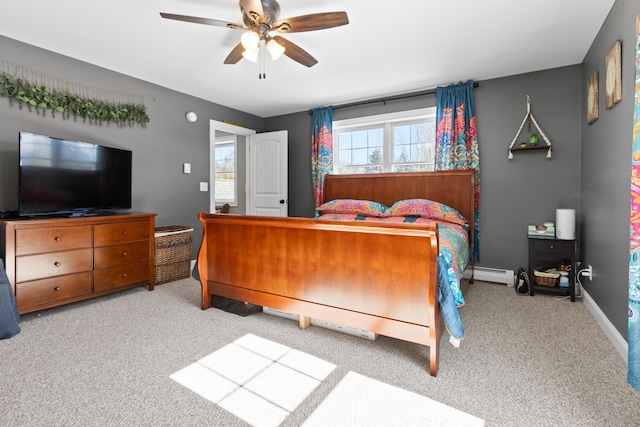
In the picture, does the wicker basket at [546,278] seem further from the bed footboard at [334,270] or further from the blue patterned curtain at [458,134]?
the bed footboard at [334,270]

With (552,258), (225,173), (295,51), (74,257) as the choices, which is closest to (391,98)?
(295,51)

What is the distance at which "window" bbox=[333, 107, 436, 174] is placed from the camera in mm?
4051

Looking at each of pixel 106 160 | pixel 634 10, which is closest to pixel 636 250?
pixel 634 10

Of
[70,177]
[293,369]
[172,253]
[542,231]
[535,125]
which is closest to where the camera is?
[293,369]

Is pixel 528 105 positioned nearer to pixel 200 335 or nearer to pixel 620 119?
pixel 620 119

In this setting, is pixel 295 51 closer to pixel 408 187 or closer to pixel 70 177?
pixel 408 187

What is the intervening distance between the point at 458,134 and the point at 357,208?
58.3 inches

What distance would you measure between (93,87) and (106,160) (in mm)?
815

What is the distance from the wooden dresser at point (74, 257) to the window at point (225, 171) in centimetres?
294

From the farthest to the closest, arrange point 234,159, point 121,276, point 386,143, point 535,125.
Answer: point 234,159 → point 386,143 → point 535,125 → point 121,276

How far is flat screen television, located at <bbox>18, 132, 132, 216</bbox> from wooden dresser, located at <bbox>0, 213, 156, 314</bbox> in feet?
0.81

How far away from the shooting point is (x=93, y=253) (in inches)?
111

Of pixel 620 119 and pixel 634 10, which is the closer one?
pixel 634 10

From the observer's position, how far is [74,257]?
2.68m
